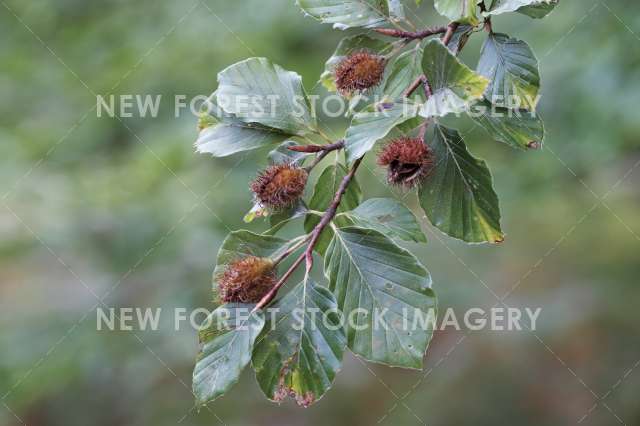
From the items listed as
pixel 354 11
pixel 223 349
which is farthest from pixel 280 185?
pixel 354 11

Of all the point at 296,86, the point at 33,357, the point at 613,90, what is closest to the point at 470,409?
the point at 613,90

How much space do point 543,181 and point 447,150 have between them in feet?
6.73

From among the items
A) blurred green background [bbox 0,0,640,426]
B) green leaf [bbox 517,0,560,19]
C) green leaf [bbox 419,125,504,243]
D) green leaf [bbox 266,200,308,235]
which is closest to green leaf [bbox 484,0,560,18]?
green leaf [bbox 517,0,560,19]

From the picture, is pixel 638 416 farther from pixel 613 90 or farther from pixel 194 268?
pixel 194 268

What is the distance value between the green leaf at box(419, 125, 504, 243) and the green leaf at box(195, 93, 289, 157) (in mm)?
292

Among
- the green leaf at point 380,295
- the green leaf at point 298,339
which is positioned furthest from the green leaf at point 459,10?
the green leaf at point 298,339

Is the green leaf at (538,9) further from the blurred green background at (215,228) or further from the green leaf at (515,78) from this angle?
the blurred green background at (215,228)

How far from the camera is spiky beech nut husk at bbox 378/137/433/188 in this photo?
1173 mm

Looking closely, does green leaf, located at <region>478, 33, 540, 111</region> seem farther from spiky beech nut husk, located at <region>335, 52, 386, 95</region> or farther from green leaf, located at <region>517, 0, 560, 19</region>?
spiky beech nut husk, located at <region>335, 52, 386, 95</region>

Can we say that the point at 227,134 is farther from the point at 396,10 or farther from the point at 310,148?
the point at 396,10

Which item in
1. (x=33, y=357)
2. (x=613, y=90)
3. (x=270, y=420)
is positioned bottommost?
(x=270, y=420)

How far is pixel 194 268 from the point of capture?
133 inches

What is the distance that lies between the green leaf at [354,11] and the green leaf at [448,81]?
37 centimetres

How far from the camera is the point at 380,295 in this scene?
3.79 feet
